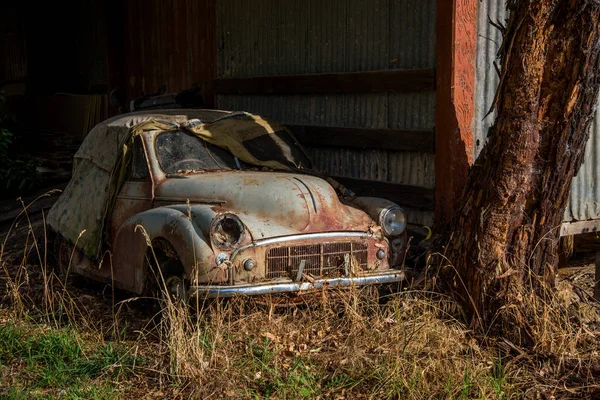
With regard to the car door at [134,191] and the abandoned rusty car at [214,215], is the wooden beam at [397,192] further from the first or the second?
the car door at [134,191]

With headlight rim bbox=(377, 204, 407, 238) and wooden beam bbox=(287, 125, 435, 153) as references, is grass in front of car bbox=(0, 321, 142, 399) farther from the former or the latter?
wooden beam bbox=(287, 125, 435, 153)

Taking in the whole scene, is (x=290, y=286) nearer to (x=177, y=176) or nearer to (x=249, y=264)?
(x=249, y=264)

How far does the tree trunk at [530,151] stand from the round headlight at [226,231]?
1.69m

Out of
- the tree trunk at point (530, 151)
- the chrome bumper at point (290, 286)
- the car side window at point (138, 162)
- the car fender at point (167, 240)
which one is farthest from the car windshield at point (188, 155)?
the tree trunk at point (530, 151)

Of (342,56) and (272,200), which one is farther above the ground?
(342,56)

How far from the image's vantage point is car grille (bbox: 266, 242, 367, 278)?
6062mm

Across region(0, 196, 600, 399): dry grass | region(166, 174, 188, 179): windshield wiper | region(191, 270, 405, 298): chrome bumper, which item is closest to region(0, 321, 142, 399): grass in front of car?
region(0, 196, 600, 399): dry grass

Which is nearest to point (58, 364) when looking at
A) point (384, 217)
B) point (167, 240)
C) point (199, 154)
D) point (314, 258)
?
point (167, 240)

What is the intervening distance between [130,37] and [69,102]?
7.07ft

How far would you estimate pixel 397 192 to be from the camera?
7926mm

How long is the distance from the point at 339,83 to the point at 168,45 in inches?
175

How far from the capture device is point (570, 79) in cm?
592

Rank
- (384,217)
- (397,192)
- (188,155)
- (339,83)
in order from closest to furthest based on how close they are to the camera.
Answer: (384,217) < (188,155) < (397,192) < (339,83)

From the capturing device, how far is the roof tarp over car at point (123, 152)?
7336 millimetres
